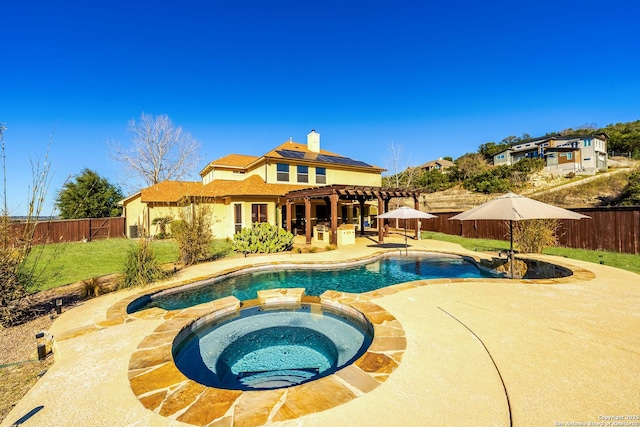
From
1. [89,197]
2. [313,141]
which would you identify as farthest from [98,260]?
[313,141]

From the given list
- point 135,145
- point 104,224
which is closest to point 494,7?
point 104,224

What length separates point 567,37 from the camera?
53.3ft

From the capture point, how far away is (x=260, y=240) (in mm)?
12344

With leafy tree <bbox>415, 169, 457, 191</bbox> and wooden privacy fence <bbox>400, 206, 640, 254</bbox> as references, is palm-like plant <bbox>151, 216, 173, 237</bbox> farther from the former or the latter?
leafy tree <bbox>415, 169, 457, 191</bbox>

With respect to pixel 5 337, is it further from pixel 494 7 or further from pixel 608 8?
pixel 608 8

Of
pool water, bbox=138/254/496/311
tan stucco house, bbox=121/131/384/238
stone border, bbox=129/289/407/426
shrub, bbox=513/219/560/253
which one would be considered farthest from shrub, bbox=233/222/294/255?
shrub, bbox=513/219/560/253

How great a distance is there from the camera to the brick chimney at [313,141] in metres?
23.7

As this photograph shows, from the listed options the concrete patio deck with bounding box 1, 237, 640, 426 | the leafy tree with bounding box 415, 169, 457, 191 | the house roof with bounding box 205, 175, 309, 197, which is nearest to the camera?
the concrete patio deck with bounding box 1, 237, 640, 426

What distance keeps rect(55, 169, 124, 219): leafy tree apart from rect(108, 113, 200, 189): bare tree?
3367 millimetres

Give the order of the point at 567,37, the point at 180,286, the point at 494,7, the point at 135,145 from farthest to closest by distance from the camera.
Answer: the point at 135,145 → the point at 567,37 → the point at 494,7 → the point at 180,286

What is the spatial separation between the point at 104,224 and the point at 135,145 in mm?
11594

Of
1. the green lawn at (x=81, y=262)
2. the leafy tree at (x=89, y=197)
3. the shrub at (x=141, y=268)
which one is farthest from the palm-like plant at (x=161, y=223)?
the shrub at (x=141, y=268)

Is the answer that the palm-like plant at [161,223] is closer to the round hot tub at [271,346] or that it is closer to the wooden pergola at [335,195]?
the wooden pergola at [335,195]

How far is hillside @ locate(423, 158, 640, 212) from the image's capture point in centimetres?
2417
